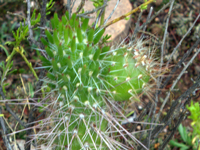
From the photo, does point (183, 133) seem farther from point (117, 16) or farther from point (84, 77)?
point (84, 77)

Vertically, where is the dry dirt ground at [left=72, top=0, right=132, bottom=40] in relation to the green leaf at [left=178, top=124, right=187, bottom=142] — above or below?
above

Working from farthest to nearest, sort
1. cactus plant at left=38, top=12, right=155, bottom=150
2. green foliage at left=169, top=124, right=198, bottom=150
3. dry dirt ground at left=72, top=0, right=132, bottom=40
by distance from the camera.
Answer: dry dirt ground at left=72, top=0, right=132, bottom=40, green foliage at left=169, top=124, right=198, bottom=150, cactus plant at left=38, top=12, right=155, bottom=150

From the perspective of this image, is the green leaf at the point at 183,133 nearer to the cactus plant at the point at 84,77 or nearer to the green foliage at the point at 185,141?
the green foliage at the point at 185,141

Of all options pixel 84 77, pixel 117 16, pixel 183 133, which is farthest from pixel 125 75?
pixel 117 16

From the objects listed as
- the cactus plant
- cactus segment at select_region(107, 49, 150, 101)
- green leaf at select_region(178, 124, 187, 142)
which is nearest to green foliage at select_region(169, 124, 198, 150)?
green leaf at select_region(178, 124, 187, 142)

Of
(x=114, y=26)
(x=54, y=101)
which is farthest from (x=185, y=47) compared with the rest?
(x=54, y=101)

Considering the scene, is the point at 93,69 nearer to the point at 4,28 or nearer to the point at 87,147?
the point at 87,147

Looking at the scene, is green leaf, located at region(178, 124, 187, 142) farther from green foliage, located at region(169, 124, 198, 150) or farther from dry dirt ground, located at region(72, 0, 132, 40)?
dry dirt ground, located at region(72, 0, 132, 40)

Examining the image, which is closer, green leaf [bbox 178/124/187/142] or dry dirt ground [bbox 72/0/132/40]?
green leaf [bbox 178/124/187/142]
